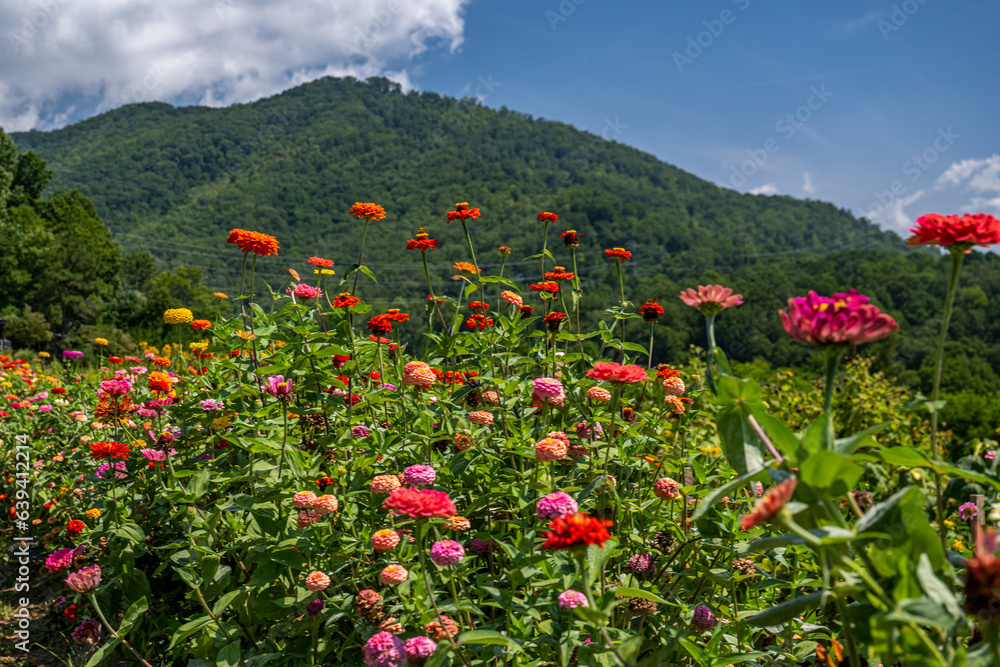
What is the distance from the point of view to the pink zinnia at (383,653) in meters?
1.39

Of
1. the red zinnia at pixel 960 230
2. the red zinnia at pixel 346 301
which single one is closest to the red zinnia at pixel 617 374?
the red zinnia at pixel 960 230

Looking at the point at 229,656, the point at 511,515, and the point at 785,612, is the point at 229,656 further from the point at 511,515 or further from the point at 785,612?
the point at 785,612

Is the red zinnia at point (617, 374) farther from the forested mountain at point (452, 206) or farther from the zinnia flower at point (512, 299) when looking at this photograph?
the forested mountain at point (452, 206)

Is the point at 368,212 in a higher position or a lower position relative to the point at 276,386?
higher

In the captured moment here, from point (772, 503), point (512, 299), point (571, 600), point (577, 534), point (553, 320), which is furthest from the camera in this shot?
point (512, 299)

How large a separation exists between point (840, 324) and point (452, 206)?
5929 centimetres

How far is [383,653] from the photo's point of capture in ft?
4.58

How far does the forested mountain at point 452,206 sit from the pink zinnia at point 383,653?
431 inches

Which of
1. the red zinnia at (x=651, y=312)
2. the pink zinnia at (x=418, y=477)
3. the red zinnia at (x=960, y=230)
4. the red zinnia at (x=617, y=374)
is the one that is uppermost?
the red zinnia at (x=960, y=230)

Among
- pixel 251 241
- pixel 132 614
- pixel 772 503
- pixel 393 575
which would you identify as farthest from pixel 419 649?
pixel 251 241

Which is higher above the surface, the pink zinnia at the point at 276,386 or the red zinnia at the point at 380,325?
the red zinnia at the point at 380,325

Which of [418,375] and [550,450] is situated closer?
[550,450]

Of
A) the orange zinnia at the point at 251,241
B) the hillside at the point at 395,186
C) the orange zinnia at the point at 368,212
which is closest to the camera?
the orange zinnia at the point at 251,241

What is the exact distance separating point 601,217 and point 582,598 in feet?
192
